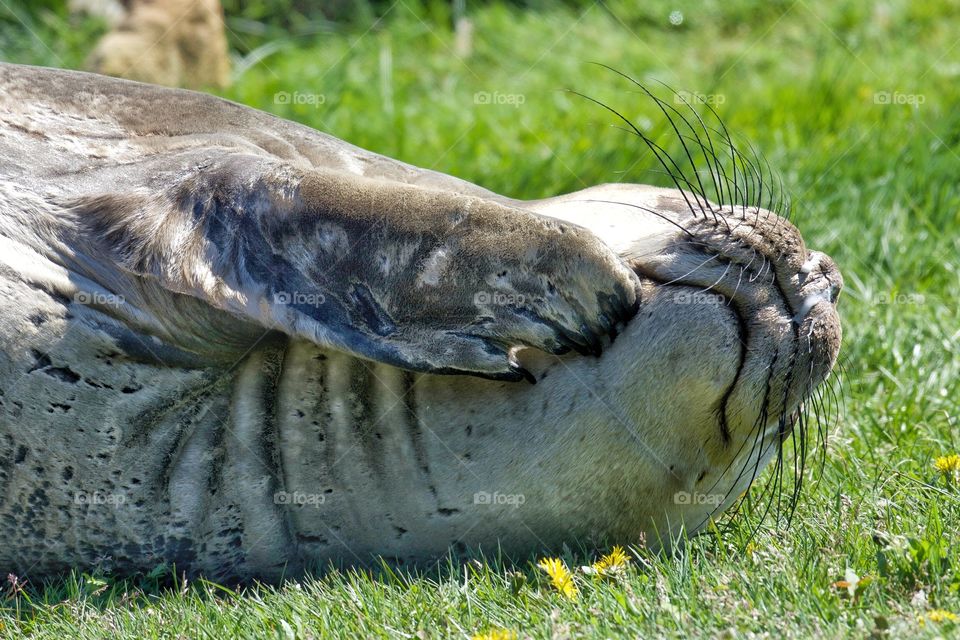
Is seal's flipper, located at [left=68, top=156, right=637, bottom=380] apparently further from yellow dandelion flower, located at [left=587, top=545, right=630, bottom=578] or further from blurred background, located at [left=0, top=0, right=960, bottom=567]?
blurred background, located at [left=0, top=0, right=960, bottom=567]

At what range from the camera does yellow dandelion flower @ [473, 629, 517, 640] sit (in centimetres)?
252

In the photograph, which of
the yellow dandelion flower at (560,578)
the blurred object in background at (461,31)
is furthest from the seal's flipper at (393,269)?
the blurred object in background at (461,31)

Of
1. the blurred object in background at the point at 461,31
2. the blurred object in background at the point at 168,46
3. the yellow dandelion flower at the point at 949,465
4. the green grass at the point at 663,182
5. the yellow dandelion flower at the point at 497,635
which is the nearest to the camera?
the yellow dandelion flower at the point at 497,635

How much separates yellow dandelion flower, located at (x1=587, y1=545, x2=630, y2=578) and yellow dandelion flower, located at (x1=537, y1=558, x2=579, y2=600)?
57 mm

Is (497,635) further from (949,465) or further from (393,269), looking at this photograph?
(949,465)

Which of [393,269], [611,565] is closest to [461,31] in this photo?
[393,269]

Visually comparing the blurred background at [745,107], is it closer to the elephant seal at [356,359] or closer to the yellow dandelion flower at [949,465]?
the yellow dandelion flower at [949,465]

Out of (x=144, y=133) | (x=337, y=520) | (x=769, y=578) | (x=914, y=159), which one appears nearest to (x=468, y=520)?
(x=337, y=520)

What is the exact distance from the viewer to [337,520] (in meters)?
3.04

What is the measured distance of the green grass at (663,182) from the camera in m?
2.68

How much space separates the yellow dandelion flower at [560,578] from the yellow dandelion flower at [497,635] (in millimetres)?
203

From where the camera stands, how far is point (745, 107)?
6.86 m

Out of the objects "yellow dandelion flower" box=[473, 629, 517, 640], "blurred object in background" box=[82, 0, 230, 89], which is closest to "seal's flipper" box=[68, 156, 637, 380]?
"yellow dandelion flower" box=[473, 629, 517, 640]

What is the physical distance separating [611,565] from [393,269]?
82 cm
